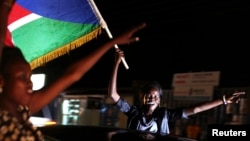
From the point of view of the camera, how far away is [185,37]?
33.3 ft

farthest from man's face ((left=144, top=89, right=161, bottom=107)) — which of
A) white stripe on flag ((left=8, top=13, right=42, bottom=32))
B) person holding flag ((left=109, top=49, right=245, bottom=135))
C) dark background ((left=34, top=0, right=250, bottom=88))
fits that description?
dark background ((left=34, top=0, right=250, bottom=88))

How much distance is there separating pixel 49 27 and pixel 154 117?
58.8 inches

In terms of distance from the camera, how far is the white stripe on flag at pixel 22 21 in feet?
12.7

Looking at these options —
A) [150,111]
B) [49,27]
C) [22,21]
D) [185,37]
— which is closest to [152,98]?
[150,111]

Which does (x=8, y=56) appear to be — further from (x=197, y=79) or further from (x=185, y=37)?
(x=185, y=37)

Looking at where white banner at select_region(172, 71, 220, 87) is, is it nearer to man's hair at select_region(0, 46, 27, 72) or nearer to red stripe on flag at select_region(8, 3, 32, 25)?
red stripe on flag at select_region(8, 3, 32, 25)

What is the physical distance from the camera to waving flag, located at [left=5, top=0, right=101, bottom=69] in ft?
12.5

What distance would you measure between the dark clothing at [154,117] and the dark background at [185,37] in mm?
3742

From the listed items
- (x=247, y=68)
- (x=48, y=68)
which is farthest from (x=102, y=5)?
(x=48, y=68)

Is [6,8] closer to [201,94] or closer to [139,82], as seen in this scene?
[201,94]

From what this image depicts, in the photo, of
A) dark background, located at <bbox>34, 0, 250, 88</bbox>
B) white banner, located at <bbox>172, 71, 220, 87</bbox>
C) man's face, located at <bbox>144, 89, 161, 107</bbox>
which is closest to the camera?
man's face, located at <bbox>144, 89, 161, 107</bbox>

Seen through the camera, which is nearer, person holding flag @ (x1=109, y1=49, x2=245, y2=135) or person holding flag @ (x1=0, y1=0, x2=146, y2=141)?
person holding flag @ (x1=0, y1=0, x2=146, y2=141)

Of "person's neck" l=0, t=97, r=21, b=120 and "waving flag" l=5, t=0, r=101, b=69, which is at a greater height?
"waving flag" l=5, t=0, r=101, b=69

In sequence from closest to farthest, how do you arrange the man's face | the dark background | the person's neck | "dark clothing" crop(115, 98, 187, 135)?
the person's neck, "dark clothing" crop(115, 98, 187, 135), the man's face, the dark background
